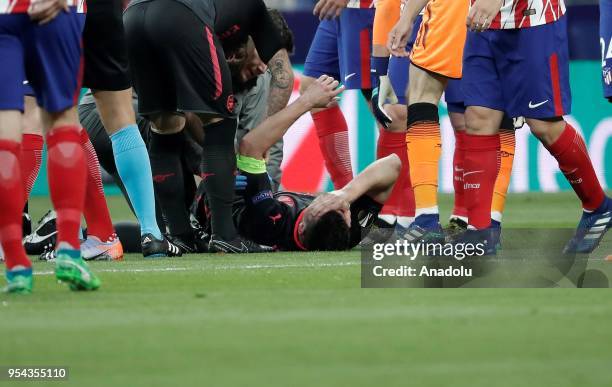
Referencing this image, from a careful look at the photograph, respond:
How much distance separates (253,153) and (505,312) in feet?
11.5

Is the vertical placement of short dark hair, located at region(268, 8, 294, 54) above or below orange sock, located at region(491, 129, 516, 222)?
above

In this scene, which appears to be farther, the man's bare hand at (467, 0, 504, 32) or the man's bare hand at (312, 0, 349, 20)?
the man's bare hand at (312, 0, 349, 20)

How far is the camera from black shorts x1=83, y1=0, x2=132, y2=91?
6.57m

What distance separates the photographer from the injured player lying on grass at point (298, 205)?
785 centimetres

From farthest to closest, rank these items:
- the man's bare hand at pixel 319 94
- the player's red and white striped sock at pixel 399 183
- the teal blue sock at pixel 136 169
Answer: the player's red and white striped sock at pixel 399 183 → the man's bare hand at pixel 319 94 → the teal blue sock at pixel 136 169

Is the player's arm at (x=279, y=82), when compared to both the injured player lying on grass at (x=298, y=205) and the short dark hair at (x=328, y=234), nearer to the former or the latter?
the injured player lying on grass at (x=298, y=205)

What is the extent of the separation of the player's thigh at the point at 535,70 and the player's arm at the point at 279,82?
1.50 m

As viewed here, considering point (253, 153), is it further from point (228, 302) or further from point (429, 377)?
point (429, 377)

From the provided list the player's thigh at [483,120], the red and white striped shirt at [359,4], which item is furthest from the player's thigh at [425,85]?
the red and white striped shirt at [359,4]

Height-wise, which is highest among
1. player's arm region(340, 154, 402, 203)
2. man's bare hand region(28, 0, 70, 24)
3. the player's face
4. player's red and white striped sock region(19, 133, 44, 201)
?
man's bare hand region(28, 0, 70, 24)

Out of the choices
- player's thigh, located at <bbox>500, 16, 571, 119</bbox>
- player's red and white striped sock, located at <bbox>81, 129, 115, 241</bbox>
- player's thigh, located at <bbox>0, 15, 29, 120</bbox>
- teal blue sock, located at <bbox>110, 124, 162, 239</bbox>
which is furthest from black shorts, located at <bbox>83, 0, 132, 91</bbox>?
player's thigh, located at <bbox>500, 16, 571, 119</bbox>

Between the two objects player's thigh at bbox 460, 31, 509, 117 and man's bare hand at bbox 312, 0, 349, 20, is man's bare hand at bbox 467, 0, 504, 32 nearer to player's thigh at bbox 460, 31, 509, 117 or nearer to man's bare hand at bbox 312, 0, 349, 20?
player's thigh at bbox 460, 31, 509, 117

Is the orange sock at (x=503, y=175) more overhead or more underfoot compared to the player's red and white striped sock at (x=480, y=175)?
more underfoot

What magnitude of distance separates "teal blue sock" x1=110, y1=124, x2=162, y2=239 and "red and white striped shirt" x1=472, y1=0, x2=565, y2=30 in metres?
1.88
